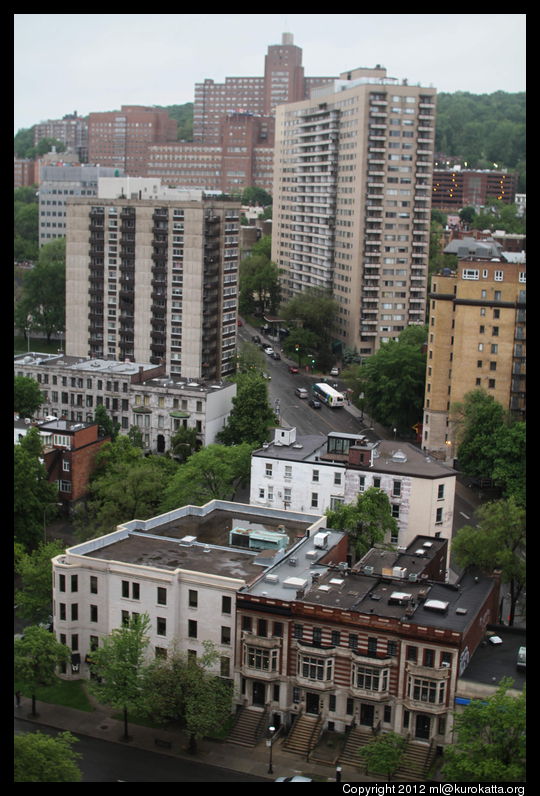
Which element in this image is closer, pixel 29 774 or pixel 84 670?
pixel 29 774

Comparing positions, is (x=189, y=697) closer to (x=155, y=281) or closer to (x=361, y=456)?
(x=361, y=456)

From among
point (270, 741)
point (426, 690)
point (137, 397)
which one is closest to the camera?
point (270, 741)

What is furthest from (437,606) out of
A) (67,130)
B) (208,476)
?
(67,130)

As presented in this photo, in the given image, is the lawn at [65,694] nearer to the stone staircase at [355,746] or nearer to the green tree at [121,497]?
the green tree at [121,497]

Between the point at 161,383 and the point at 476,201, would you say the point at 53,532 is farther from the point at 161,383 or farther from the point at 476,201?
the point at 476,201
